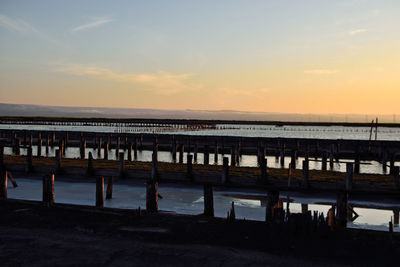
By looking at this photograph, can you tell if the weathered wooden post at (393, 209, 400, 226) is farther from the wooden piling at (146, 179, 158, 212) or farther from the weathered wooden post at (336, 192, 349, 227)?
the wooden piling at (146, 179, 158, 212)

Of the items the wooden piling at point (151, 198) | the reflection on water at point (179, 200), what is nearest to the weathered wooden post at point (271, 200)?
the reflection on water at point (179, 200)

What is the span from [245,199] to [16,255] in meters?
11.7

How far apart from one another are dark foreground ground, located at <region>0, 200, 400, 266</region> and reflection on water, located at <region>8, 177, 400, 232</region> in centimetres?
285

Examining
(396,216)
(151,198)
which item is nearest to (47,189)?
(151,198)

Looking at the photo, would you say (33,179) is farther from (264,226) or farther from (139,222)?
(264,226)

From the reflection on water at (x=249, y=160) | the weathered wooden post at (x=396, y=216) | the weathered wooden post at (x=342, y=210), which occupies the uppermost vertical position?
the weathered wooden post at (x=342, y=210)

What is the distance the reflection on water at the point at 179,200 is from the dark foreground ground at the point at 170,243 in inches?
→ 112

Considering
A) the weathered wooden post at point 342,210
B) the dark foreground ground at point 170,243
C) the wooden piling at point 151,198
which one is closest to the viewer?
the dark foreground ground at point 170,243

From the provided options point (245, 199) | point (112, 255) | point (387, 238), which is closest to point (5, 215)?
point (112, 255)

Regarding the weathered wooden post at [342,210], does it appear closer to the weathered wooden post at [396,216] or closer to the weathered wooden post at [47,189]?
the weathered wooden post at [396,216]

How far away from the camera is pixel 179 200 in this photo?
1898 cm

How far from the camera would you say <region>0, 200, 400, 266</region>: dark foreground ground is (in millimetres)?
10211

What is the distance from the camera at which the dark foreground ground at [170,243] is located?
33.5 ft

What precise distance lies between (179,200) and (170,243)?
7.42 m
